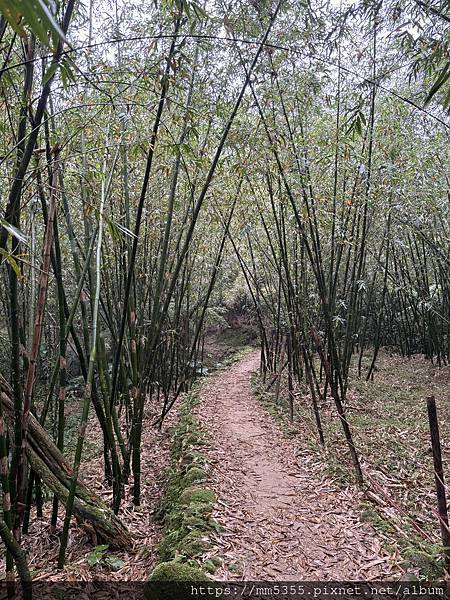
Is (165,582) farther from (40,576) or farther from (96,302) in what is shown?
(96,302)

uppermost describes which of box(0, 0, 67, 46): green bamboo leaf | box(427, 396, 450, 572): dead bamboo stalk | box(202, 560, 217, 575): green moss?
box(0, 0, 67, 46): green bamboo leaf

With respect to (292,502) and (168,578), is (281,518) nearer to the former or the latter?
(292,502)

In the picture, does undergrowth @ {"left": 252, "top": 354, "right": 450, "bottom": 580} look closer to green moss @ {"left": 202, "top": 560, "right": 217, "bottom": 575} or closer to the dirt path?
the dirt path

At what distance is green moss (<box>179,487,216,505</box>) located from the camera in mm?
2684

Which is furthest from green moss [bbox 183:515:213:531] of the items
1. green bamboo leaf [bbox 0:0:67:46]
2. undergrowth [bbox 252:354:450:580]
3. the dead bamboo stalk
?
green bamboo leaf [bbox 0:0:67:46]

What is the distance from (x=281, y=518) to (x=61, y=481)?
4.44 feet

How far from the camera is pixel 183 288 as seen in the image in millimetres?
5402

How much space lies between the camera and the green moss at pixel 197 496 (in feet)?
8.80

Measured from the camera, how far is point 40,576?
82.5 inches

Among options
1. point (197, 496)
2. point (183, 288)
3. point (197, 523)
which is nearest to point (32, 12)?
point (197, 523)

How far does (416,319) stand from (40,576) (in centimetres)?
803

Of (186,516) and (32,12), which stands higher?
(32,12)

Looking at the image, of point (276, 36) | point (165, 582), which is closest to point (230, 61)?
point (276, 36)

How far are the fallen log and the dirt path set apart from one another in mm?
625
